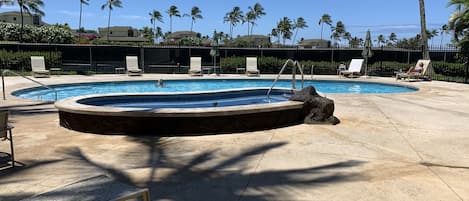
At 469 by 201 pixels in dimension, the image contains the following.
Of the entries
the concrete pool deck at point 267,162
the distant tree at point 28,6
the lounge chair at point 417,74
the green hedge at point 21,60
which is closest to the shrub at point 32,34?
the distant tree at point 28,6

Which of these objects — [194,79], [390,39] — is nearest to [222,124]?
[194,79]

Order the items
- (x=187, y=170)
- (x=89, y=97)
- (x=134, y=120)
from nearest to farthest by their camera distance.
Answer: (x=187, y=170), (x=134, y=120), (x=89, y=97)

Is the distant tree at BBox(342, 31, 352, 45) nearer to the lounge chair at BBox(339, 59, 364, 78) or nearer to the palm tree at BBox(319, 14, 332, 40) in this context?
the palm tree at BBox(319, 14, 332, 40)

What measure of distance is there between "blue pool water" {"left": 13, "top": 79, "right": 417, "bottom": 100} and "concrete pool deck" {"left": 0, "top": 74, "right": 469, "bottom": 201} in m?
7.50

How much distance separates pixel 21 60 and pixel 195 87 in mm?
10557

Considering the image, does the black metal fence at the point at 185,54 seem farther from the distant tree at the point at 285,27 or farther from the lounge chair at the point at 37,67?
the distant tree at the point at 285,27

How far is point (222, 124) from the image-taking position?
262 inches

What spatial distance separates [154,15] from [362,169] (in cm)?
9650

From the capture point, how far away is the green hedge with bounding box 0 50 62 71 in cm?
2012

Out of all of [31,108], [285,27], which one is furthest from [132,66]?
[285,27]

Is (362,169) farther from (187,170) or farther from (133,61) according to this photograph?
(133,61)

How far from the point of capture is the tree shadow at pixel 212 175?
155 inches

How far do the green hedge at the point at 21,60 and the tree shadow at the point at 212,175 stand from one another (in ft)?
57.8

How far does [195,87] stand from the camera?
17359 millimetres
